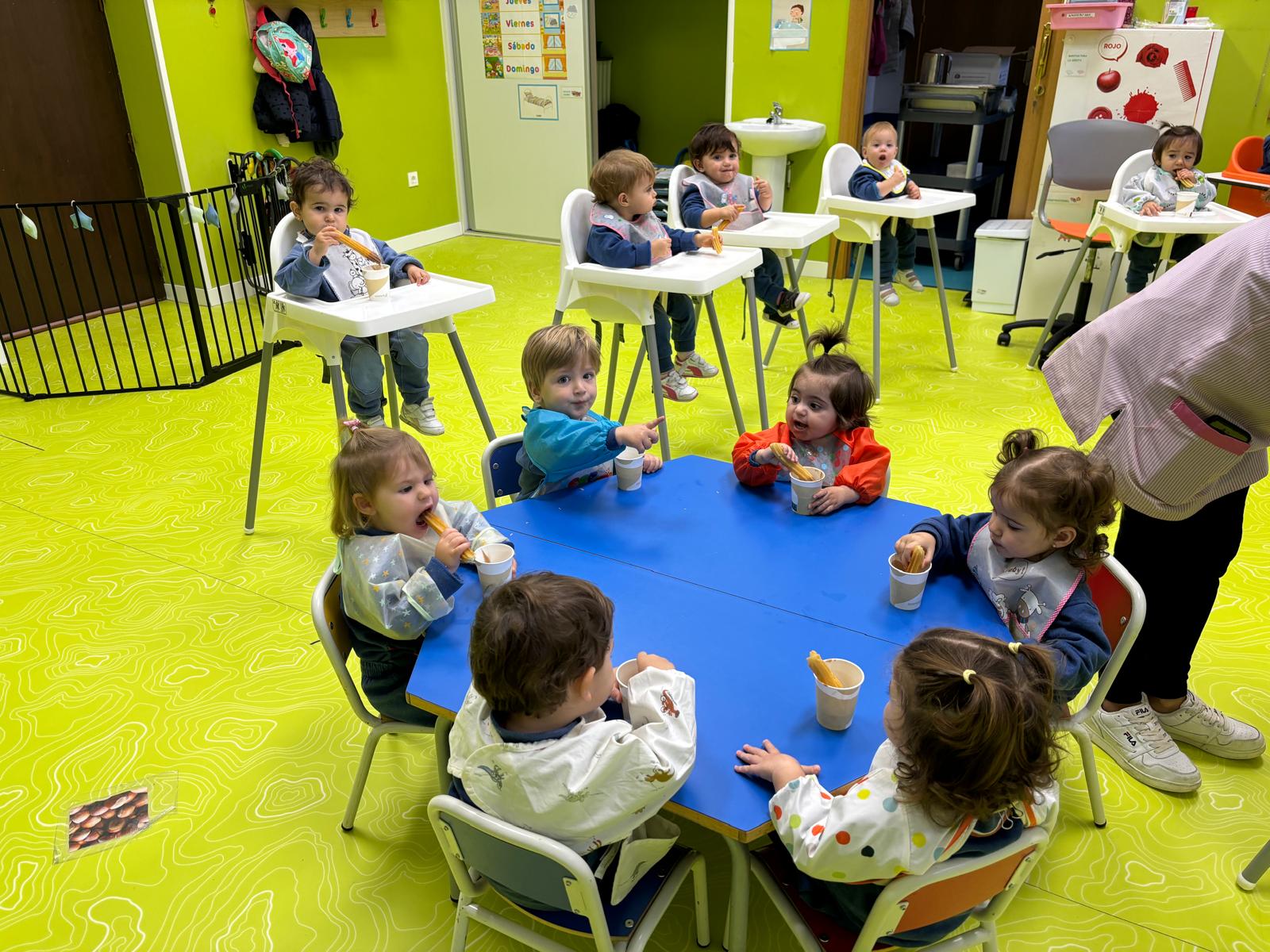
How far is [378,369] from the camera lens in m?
2.69

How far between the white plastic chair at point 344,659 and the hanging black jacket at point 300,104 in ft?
14.0

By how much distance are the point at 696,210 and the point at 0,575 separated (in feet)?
8.45

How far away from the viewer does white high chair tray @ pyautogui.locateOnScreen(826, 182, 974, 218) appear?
3432 mm

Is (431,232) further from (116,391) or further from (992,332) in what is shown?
(992,332)

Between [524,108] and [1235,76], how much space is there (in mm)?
4065

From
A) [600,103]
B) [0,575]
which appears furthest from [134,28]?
[600,103]

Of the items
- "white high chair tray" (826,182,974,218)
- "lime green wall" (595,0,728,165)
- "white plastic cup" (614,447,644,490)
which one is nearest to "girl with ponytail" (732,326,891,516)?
"white plastic cup" (614,447,644,490)

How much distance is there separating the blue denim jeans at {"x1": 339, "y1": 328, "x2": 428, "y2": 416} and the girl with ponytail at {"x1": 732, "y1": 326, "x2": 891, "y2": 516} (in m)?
1.21

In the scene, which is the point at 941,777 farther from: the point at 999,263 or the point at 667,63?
the point at 667,63

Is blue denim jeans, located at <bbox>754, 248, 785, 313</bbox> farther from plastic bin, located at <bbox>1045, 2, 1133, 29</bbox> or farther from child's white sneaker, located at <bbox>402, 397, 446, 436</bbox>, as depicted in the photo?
plastic bin, located at <bbox>1045, 2, 1133, 29</bbox>

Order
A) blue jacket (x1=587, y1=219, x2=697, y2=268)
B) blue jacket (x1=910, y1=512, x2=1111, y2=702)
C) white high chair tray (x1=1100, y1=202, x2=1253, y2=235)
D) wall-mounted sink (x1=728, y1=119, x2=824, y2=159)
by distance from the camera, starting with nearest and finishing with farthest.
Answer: blue jacket (x1=910, y1=512, x2=1111, y2=702)
blue jacket (x1=587, y1=219, x2=697, y2=268)
white high chair tray (x1=1100, y1=202, x2=1253, y2=235)
wall-mounted sink (x1=728, y1=119, x2=824, y2=159)

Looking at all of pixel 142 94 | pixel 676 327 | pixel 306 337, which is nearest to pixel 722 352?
pixel 676 327

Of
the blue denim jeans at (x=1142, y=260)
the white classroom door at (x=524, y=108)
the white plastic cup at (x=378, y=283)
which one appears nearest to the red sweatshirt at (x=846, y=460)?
the white plastic cup at (x=378, y=283)

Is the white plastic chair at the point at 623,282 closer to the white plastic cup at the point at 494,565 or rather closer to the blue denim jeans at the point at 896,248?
the white plastic cup at the point at 494,565
